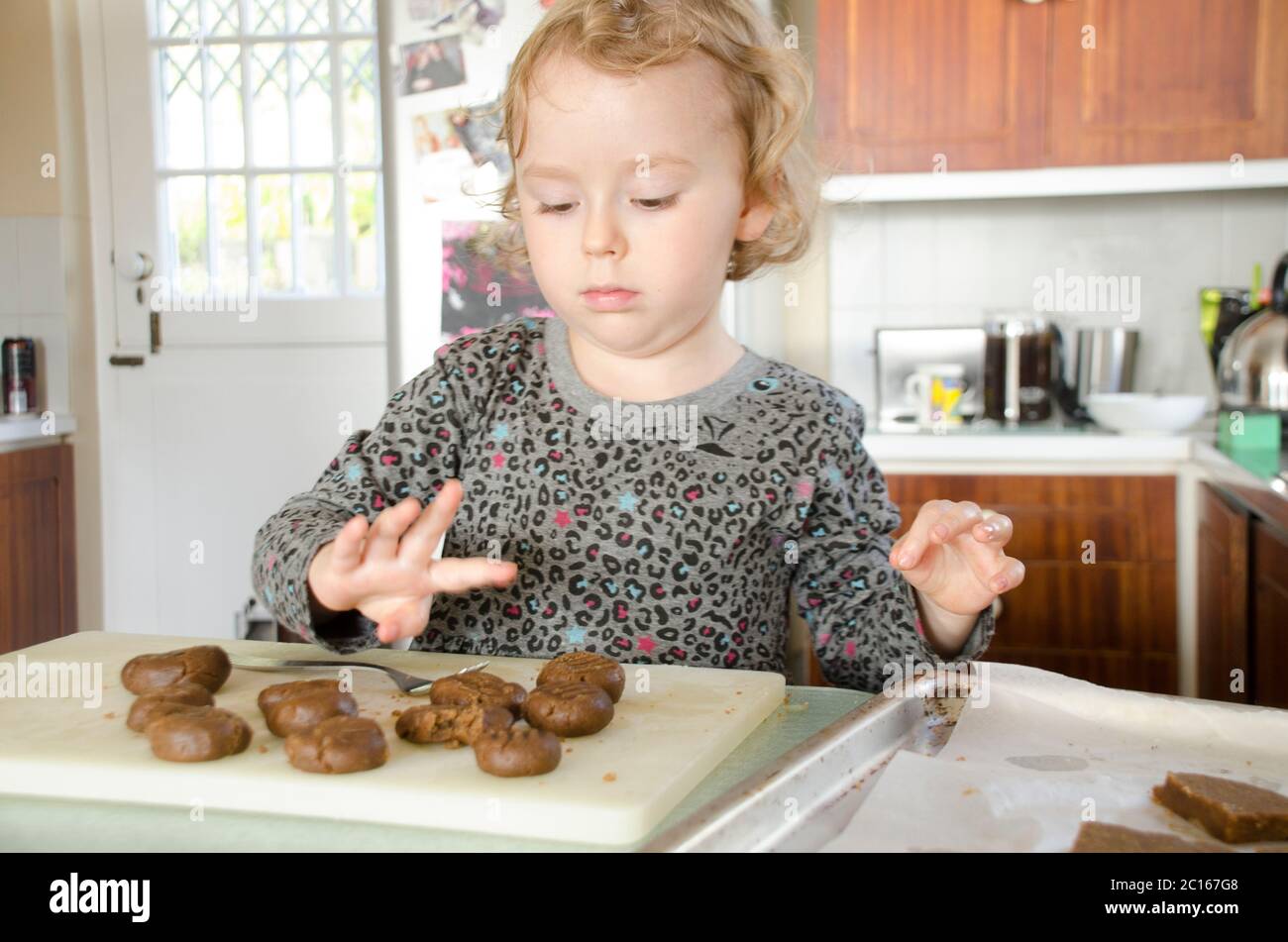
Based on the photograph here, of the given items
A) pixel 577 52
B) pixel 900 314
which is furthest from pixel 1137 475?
pixel 577 52

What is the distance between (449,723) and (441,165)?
6.51ft

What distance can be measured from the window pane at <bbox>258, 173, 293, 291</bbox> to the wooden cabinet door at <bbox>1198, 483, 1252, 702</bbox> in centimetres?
224

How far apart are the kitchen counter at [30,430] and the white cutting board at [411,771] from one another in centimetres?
233

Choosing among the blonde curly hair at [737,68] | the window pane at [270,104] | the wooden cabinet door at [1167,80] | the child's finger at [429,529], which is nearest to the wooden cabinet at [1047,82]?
the wooden cabinet door at [1167,80]

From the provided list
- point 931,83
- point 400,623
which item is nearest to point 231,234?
point 931,83

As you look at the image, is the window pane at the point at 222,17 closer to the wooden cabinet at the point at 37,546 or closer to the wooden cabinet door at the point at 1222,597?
the wooden cabinet at the point at 37,546

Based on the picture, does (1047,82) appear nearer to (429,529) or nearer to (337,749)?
(429,529)

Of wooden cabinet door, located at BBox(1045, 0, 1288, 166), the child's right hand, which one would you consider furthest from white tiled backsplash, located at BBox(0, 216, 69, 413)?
the child's right hand

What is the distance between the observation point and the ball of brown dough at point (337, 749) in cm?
64

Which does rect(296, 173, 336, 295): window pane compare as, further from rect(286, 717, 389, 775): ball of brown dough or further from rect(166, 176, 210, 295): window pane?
rect(286, 717, 389, 775): ball of brown dough

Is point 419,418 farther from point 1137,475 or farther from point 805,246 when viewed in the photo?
point 1137,475
